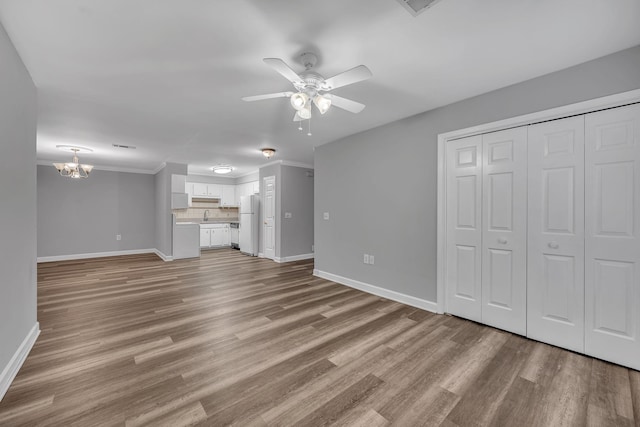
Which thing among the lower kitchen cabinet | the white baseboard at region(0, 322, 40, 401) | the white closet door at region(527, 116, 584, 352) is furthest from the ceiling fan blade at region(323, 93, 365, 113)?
the lower kitchen cabinet

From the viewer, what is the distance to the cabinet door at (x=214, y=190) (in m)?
8.79

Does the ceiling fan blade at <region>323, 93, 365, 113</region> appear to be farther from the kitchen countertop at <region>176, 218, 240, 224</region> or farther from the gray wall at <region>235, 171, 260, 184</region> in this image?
the kitchen countertop at <region>176, 218, 240, 224</region>

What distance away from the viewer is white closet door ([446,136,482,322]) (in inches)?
114

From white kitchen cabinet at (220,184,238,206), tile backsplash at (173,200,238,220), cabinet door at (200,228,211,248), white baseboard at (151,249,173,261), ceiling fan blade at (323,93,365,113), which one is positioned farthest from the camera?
white kitchen cabinet at (220,184,238,206)

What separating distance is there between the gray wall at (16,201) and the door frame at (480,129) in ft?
12.5

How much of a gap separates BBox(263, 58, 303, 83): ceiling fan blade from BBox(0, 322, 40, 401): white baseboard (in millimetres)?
2698

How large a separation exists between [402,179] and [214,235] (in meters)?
6.95

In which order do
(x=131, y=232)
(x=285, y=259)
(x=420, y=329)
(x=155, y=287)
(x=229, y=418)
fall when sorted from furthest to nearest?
(x=131, y=232) < (x=285, y=259) < (x=155, y=287) < (x=420, y=329) < (x=229, y=418)

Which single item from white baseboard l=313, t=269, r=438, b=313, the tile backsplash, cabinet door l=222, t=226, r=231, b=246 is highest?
the tile backsplash

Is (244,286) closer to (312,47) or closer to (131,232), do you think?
(312,47)

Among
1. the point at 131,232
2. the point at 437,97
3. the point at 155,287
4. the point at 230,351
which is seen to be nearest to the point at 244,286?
the point at 155,287

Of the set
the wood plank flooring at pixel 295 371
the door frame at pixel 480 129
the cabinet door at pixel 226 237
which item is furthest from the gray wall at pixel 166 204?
the door frame at pixel 480 129

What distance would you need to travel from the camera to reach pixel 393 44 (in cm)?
198

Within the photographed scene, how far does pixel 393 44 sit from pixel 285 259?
523 centimetres
